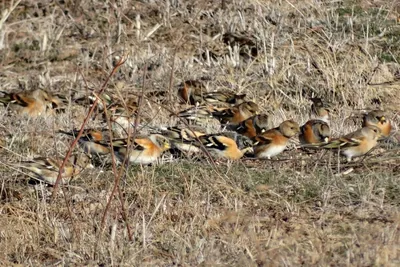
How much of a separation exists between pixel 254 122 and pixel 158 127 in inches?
38.2

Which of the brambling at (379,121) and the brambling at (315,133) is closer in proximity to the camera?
the brambling at (315,133)

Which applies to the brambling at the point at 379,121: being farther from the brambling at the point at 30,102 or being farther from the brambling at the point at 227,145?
the brambling at the point at 30,102

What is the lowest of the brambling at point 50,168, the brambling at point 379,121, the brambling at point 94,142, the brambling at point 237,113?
the brambling at point 237,113

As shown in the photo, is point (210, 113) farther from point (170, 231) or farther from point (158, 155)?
point (170, 231)

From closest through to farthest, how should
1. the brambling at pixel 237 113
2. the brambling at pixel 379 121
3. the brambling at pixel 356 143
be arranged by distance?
the brambling at pixel 356 143
the brambling at pixel 379 121
the brambling at pixel 237 113

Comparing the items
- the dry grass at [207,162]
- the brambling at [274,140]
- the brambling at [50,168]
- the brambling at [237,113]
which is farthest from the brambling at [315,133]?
the brambling at [50,168]

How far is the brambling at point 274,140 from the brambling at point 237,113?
1.30m

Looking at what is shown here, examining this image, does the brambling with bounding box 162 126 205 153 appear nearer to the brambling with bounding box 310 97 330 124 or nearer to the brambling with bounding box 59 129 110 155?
the brambling with bounding box 59 129 110 155

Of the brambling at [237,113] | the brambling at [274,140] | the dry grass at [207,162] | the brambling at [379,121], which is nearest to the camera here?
the dry grass at [207,162]

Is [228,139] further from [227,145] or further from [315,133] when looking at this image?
[315,133]

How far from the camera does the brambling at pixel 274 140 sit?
29.8ft

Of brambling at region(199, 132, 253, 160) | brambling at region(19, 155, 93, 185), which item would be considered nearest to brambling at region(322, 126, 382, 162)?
brambling at region(199, 132, 253, 160)

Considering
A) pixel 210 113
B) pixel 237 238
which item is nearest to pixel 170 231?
pixel 237 238

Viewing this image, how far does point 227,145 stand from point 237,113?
5.50ft
